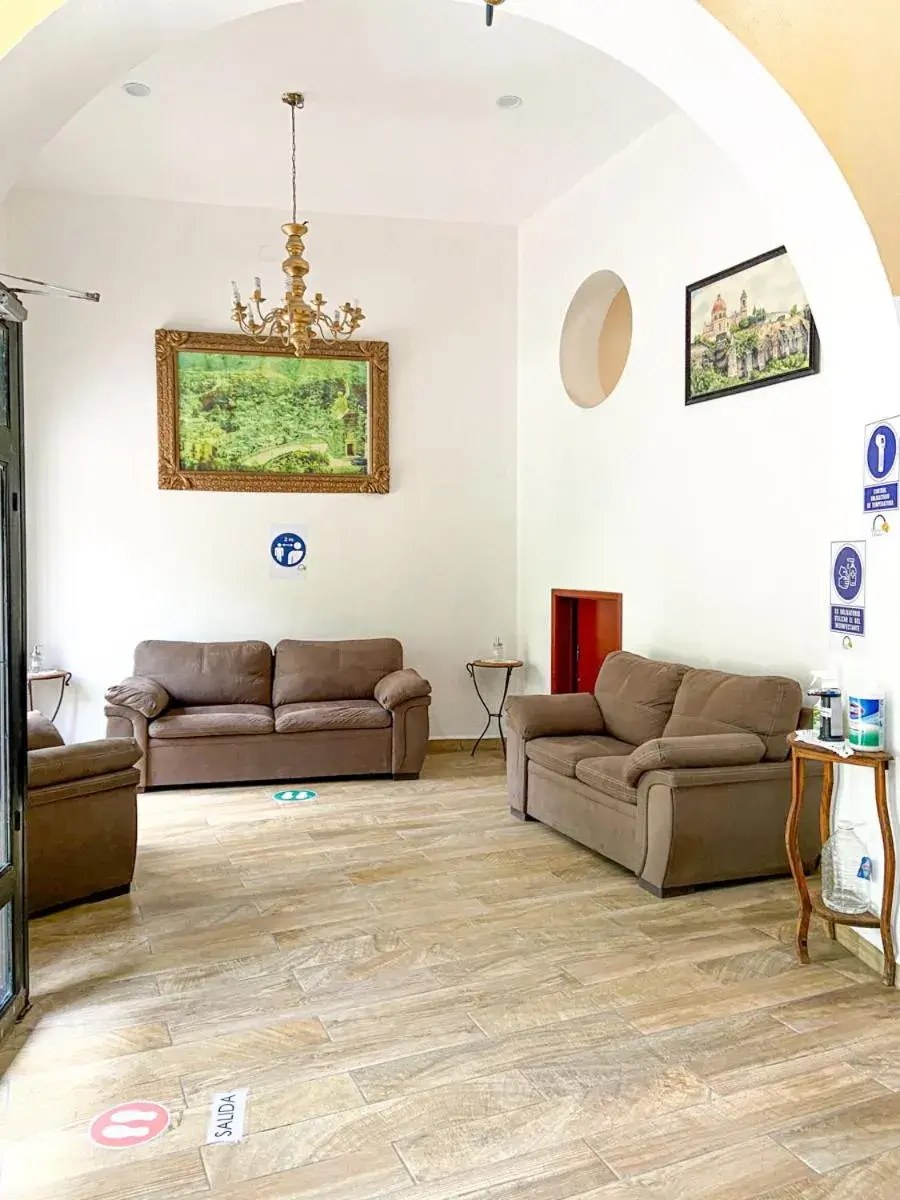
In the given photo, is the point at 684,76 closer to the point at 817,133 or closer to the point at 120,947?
the point at 817,133

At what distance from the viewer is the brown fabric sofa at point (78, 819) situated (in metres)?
3.94

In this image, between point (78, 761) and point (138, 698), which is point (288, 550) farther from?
point (78, 761)

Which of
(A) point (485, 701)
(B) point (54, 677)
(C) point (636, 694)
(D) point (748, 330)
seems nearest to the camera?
(D) point (748, 330)

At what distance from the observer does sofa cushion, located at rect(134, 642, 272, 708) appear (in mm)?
6719

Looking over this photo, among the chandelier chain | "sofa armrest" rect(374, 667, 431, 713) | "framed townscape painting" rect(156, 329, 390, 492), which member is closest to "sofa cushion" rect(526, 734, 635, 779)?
"sofa armrest" rect(374, 667, 431, 713)

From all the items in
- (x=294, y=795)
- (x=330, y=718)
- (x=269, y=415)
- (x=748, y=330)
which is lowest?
(x=294, y=795)

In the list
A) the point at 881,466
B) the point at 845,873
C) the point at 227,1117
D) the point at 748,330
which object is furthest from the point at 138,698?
the point at 881,466

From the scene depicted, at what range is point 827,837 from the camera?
3.66 meters

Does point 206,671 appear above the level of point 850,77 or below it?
below

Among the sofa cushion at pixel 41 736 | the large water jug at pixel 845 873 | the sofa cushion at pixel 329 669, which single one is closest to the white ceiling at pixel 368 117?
the sofa cushion at pixel 329 669

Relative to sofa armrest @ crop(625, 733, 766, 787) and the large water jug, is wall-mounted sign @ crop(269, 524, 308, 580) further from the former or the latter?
the large water jug

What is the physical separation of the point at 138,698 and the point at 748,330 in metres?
4.26

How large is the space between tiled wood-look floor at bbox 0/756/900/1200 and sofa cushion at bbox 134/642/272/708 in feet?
7.05

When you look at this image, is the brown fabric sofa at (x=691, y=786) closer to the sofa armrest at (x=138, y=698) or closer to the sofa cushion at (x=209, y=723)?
the sofa cushion at (x=209, y=723)
